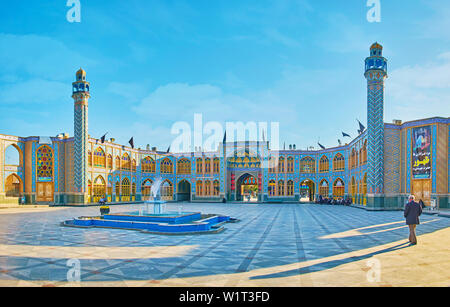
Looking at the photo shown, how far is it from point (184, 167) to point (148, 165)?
489 centimetres

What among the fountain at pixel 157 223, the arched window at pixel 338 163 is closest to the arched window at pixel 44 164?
the fountain at pixel 157 223

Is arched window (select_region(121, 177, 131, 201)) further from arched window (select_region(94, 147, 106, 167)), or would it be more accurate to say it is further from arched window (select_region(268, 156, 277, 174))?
arched window (select_region(268, 156, 277, 174))

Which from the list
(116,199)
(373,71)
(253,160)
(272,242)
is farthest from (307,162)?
(272,242)

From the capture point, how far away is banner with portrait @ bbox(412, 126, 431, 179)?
24656 mm

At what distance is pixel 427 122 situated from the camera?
81.9ft

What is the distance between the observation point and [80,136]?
32.4 metres

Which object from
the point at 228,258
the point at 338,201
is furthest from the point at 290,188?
the point at 228,258

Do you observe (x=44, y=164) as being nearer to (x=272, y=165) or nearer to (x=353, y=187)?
(x=272, y=165)

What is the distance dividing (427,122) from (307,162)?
19.0m

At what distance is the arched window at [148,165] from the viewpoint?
1711 inches

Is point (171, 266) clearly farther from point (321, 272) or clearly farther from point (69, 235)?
point (69, 235)

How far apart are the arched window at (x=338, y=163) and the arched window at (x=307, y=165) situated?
10.4ft

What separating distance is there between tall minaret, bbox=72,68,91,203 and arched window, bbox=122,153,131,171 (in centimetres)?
751
